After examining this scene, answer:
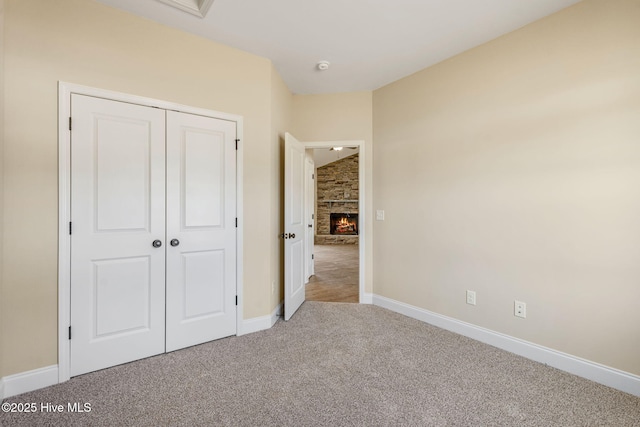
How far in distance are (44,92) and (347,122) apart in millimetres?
2802


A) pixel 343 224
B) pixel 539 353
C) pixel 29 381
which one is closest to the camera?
pixel 29 381

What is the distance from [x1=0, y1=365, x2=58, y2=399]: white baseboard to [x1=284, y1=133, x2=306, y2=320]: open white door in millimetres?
1789

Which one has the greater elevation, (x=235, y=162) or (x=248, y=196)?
(x=235, y=162)

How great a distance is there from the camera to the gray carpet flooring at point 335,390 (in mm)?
1567

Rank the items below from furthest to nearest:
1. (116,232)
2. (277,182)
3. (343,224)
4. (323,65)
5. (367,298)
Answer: (343,224)
(367,298)
(277,182)
(323,65)
(116,232)

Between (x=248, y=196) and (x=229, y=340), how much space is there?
1.33m

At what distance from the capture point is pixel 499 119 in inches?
95.2

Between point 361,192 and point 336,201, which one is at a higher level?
point 336,201

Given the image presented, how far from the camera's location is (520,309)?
7.57ft

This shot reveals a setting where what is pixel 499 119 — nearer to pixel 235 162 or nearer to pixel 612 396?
pixel 612 396

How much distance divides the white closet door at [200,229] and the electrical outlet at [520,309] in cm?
247

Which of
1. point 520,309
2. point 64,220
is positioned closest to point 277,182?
point 64,220

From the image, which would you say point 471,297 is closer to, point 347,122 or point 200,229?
point 347,122

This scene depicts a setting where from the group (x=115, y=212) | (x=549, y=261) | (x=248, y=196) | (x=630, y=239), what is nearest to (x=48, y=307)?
(x=115, y=212)
